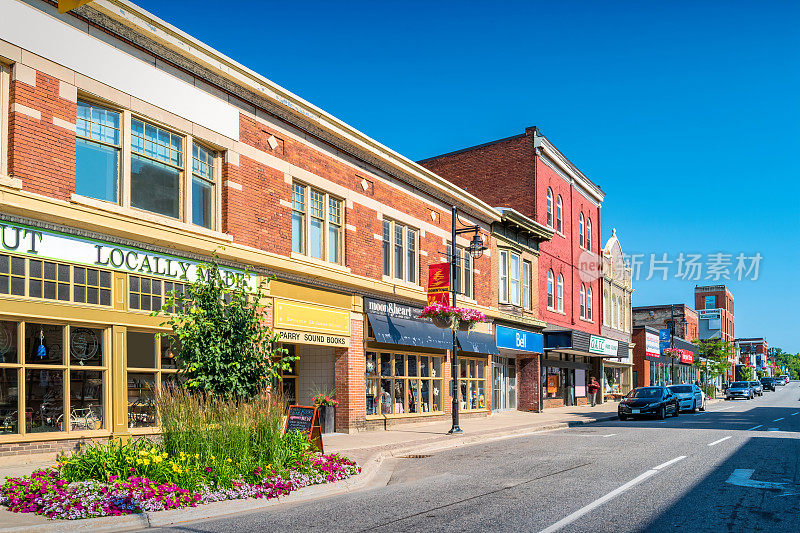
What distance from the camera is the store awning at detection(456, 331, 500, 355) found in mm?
27000

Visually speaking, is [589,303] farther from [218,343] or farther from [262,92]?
[218,343]

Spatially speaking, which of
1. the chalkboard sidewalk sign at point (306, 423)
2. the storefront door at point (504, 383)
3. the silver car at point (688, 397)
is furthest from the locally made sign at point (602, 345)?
the chalkboard sidewalk sign at point (306, 423)

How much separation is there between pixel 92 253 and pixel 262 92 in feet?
21.8

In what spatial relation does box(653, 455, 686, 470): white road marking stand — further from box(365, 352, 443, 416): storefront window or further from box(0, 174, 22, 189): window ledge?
box(0, 174, 22, 189): window ledge

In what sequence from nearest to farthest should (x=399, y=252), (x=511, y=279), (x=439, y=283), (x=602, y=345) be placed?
(x=439, y=283) < (x=399, y=252) < (x=511, y=279) < (x=602, y=345)

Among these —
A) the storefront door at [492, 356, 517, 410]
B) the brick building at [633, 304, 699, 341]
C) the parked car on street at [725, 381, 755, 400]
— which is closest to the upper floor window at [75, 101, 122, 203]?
the storefront door at [492, 356, 517, 410]

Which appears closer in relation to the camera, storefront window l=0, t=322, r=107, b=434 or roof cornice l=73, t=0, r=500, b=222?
storefront window l=0, t=322, r=107, b=434

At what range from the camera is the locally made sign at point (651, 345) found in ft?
194

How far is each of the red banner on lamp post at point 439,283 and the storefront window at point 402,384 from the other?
7.41 feet

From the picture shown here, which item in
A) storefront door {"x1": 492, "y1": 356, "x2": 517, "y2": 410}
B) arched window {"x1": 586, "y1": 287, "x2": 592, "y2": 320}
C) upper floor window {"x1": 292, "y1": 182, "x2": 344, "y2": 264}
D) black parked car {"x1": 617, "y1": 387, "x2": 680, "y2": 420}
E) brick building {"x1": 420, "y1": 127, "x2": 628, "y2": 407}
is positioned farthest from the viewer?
arched window {"x1": 586, "y1": 287, "x2": 592, "y2": 320}

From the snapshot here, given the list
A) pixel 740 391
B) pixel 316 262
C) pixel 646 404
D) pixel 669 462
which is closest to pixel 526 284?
pixel 646 404

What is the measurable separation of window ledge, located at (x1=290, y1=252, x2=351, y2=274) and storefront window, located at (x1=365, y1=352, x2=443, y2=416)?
305 cm

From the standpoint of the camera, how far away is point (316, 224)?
2078cm

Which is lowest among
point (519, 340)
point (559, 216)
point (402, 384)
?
point (402, 384)
